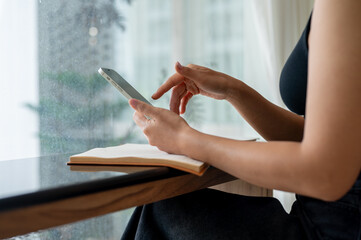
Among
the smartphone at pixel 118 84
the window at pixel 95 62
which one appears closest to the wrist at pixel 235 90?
the smartphone at pixel 118 84

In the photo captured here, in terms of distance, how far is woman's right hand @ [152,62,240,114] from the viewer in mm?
877

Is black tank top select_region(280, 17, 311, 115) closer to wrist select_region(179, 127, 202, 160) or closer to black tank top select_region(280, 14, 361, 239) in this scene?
black tank top select_region(280, 14, 361, 239)

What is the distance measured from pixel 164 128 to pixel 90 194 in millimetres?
237

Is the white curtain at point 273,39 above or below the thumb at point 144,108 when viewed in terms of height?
above

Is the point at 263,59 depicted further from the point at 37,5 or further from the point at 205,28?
the point at 37,5

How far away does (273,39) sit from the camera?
189 cm

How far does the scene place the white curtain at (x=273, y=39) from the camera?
6.19ft

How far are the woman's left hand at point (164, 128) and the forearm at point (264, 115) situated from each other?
0.90 feet

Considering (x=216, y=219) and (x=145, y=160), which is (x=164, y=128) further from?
(x=216, y=219)

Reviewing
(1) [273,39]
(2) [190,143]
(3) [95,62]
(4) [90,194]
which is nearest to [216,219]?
(2) [190,143]

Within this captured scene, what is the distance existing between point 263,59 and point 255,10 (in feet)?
0.84

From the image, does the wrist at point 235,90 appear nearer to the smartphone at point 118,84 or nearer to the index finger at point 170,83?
the index finger at point 170,83

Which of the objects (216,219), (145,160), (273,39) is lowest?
(216,219)

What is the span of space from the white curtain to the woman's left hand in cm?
127
